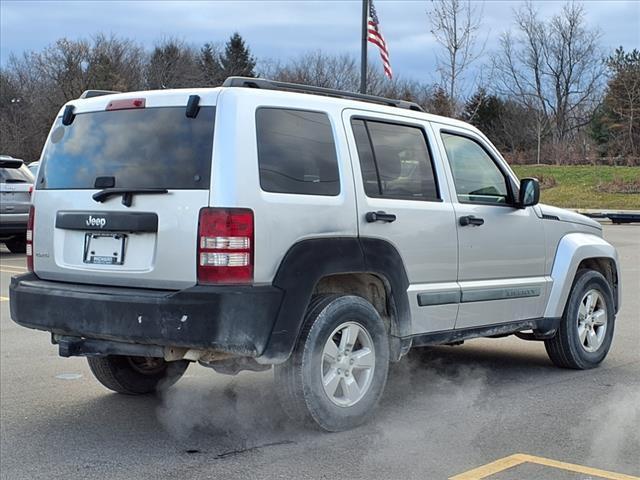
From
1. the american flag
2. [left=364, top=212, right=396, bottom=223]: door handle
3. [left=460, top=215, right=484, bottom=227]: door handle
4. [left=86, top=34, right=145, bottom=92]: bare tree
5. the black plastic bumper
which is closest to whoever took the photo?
the black plastic bumper

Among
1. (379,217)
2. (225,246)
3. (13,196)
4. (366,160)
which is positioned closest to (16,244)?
(13,196)

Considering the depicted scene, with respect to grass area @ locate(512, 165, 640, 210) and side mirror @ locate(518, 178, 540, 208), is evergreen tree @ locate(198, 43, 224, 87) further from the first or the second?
side mirror @ locate(518, 178, 540, 208)

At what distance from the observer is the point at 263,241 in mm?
4719

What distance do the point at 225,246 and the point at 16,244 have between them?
15.0 metres

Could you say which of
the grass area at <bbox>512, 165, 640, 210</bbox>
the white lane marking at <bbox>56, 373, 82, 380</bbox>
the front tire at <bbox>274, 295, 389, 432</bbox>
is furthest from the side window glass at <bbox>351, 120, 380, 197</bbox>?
the grass area at <bbox>512, 165, 640, 210</bbox>

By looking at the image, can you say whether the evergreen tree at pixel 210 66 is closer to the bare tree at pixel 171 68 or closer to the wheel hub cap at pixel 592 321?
the bare tree at pixel 171 68

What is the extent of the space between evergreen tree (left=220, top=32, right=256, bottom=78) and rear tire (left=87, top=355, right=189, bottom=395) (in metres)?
61.3

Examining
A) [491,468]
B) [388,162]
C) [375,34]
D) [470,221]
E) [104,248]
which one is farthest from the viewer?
[375,34]

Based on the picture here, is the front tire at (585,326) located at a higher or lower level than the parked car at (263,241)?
lower

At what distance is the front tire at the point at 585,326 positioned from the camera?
22.8 feet

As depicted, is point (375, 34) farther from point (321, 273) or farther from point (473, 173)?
point (321, 273)

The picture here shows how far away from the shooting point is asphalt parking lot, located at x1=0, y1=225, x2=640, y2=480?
462 cm

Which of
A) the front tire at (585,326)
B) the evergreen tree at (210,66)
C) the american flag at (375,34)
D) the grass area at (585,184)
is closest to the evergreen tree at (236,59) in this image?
the evergreen tree at (210,66)

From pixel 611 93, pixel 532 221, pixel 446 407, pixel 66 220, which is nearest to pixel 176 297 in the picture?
pixel 66 220
